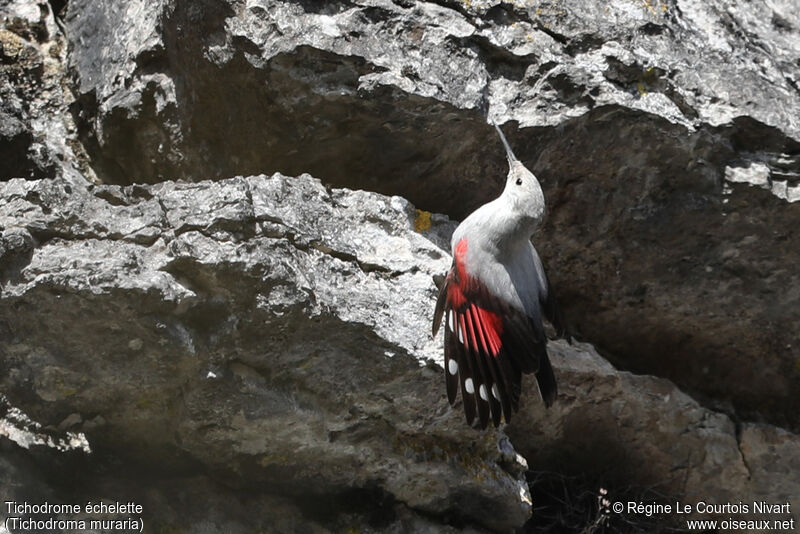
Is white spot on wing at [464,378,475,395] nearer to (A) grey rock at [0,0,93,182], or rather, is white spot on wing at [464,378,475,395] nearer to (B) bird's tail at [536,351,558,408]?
(B) bird's tail at [536,351,558,408]

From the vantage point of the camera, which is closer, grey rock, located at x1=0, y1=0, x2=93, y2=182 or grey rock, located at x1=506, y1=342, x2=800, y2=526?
grey rock, located at x1=0, y1=0, x2=93, y2=182

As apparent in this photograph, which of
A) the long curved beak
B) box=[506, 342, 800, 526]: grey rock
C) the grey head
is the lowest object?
box=[506, 342, 800, 526]: grey rock

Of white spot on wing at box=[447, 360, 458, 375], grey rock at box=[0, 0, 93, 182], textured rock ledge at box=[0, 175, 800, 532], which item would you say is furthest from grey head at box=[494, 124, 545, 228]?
grey rock at box=[0, 0, 93, 182]

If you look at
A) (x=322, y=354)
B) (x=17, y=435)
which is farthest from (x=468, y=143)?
(x=17, y=435)

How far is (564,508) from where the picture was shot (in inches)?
111

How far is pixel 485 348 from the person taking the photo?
7.39 feet

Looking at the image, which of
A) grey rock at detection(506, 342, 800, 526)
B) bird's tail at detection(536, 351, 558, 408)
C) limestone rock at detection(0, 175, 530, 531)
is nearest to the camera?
limestone rock at detection(0, 175, 530, 531)

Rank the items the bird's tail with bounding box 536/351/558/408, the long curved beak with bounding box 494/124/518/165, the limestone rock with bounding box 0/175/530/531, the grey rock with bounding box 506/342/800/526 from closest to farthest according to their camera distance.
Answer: the limestone rock with bounding box 0/175/530/531 → the bird's tail with bounding box 536/351/558/408 → the long curved beak with bounding box 494/124/518/165 → the grey rock with bounding box 506/342/800/526

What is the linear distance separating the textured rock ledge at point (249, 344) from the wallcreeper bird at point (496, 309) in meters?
0.11

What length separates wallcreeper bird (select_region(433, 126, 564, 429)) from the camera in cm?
220

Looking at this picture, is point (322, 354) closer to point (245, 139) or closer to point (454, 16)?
point (245, 139)

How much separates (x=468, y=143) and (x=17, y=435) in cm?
140

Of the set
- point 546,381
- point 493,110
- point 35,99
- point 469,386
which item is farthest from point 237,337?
point 35,99

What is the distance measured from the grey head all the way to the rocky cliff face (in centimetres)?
19
